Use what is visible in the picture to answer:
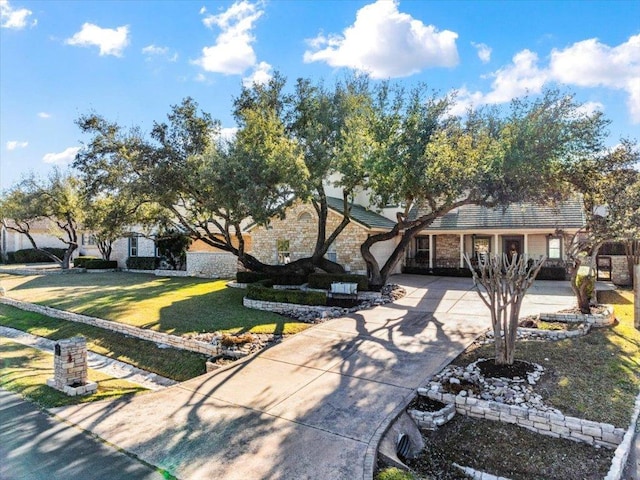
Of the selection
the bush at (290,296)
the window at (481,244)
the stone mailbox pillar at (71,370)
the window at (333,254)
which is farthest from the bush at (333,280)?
the stone mailbox pillar at (71,370)

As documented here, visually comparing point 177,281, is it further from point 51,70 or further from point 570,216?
point 570,216

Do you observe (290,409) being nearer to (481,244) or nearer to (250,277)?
(250,277)

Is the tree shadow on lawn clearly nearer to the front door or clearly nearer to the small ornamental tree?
the small ornamental tree

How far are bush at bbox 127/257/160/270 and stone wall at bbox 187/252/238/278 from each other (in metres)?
5.34

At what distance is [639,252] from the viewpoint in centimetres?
1927

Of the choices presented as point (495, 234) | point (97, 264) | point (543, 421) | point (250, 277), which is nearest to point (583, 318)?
point (543, 421)

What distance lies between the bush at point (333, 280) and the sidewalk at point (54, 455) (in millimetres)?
12645

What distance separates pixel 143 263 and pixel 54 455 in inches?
1116

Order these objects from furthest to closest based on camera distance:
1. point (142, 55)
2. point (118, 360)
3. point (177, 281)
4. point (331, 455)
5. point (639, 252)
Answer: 1. point (177, 281)
2. point (639, 252)
3. point (142, 55)
4. point (118, 360)
5. point (331, 455)

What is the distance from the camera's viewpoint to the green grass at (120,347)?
37.1ft

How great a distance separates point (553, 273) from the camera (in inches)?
883

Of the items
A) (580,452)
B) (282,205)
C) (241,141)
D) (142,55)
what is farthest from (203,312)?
(580,452)

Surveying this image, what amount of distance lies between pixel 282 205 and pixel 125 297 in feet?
33.5

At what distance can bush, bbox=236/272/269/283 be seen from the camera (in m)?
21.9
